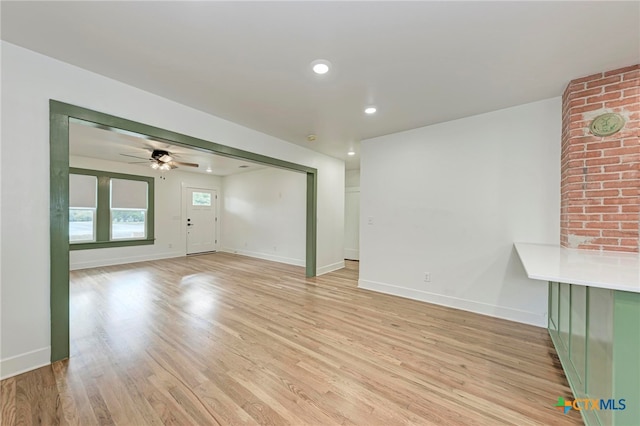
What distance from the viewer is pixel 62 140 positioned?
2191 mm

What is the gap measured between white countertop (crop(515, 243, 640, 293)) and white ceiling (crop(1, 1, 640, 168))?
1.65 m

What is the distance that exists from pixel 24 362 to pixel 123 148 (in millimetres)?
4113

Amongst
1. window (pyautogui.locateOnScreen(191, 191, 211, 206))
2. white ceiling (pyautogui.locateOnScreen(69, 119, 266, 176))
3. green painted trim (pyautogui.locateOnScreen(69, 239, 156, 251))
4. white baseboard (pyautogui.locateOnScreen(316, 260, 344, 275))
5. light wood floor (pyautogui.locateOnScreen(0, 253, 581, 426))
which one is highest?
white ceiling (pyautogui.locateOnScreen(69, 119, 266, 176))

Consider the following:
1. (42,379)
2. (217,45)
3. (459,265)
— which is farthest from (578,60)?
(42,379)

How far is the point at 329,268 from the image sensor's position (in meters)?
5.60

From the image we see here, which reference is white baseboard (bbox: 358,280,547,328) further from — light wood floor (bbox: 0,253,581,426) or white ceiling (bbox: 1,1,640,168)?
white ceiling (bbox: 1,1,640,168)

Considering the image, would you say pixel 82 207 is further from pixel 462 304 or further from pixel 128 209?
pixel 462 304

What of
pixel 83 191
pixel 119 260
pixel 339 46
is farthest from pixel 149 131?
pixel 119 260

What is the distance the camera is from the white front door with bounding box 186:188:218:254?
7621 mm

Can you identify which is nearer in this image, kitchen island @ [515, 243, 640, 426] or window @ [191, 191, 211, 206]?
kitchen island @ [515, 243, 640, 426]

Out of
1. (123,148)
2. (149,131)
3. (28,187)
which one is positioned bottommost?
(28,187)

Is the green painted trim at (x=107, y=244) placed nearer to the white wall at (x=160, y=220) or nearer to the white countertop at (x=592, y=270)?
the white wall at (x=160, y=220)

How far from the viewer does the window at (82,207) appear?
564 centimetres

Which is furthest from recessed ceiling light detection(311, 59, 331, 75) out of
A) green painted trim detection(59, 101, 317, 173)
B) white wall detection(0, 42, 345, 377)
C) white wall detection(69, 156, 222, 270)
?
white wall detection(69, 156, 222, 270)
